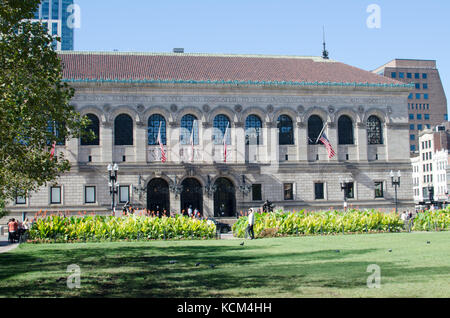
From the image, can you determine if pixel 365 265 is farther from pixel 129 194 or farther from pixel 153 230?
pixel 129 194

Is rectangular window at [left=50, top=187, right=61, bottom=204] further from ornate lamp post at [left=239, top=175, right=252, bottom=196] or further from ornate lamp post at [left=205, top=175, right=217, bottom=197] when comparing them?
ornate lamp post at [left=239, top=175, right=252, bottom=196]

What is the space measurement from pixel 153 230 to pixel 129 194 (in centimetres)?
2304

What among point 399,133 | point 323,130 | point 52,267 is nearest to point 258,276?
point 52,267

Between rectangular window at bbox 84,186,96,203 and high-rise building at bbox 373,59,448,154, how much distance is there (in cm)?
10280

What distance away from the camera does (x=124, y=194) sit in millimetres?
53000

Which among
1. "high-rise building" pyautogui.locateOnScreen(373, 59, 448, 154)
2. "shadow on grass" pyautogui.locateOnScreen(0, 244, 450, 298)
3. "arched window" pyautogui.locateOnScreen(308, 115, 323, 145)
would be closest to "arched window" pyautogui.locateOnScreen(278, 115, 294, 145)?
"arched window" pyautogui.locateOnScreen(308, 115, 323, 145)

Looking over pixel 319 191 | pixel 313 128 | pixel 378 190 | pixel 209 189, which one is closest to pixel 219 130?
pixel 209 189

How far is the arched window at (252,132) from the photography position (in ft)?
182

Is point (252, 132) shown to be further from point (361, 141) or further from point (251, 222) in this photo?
point (251, 222)

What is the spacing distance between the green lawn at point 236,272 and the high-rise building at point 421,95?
4822 inches

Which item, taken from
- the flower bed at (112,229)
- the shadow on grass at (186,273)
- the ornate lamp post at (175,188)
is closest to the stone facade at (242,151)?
the ornate lamp post at (175,188)

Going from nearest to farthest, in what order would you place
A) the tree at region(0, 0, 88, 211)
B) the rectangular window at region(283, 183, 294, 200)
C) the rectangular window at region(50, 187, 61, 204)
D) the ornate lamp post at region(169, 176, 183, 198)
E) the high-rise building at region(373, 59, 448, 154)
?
the tree at region(0, 0, 88, 211), the rectangular window at region(50, 187, 61, 204), the ornate lamp post at region(169, 176, 183, 198), the rectangular window at region(283, 183, 294, 200), the high-rise building at region(373, 59, 448, 154)

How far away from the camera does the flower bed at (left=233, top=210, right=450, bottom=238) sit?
105ft

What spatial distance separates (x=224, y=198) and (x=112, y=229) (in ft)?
85.3
